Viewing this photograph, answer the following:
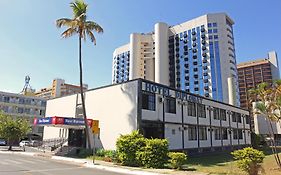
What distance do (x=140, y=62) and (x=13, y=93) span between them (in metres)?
61.9

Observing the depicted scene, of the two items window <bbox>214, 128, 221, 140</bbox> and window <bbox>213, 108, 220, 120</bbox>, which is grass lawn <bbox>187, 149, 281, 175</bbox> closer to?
window <bbox>214, 128, 221, 140</bbox>

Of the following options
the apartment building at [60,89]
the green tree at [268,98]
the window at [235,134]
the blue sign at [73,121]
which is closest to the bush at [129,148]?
the blue sign at [73,121]

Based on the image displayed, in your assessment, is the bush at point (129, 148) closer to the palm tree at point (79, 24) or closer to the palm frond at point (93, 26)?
the palm tree at point (79, 24)

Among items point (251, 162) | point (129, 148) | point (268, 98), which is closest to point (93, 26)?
point (129, 148)

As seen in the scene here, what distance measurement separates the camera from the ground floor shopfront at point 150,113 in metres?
26.0

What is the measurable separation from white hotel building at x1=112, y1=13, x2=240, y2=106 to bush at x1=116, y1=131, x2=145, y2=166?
245 feet

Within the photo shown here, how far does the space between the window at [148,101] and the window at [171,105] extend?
2604 millimetres

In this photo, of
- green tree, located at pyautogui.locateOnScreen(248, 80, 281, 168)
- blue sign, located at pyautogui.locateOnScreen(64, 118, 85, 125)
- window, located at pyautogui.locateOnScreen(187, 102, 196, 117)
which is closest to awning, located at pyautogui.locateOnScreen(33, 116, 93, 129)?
blue sign, located at pyautogui.locateOnScreen(64, 118, 85, 125)

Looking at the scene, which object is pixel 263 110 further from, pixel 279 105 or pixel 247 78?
pixel 247 78

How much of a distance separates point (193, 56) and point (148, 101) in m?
83.2

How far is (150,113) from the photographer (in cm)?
2659

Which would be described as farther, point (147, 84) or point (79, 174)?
point (147, 84)

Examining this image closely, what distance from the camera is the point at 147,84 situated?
2670cm

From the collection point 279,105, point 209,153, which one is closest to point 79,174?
point 279,105
